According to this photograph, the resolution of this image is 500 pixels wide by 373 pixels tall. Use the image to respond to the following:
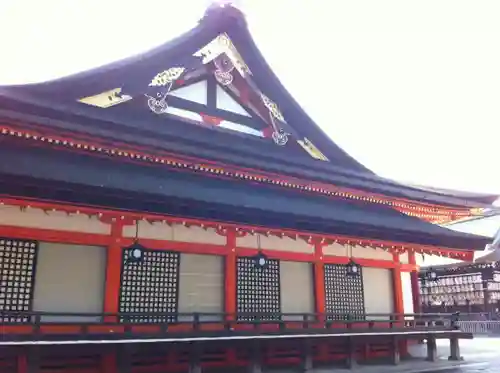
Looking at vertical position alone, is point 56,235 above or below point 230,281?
above

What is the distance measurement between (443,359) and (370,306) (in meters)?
3.40

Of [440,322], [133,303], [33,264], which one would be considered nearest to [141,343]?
[133,303]

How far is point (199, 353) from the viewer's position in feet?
36.4

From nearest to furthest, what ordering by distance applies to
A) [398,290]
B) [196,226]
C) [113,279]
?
[113,279] → [196,226] → [398,290]

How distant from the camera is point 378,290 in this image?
1623cm

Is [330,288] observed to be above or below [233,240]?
below

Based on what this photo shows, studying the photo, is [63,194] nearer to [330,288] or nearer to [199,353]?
[199,353]

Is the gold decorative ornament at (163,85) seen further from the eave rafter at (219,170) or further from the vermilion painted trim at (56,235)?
the vermilion painted trim at (56,235)

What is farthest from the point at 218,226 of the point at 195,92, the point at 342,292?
the point at 342,292

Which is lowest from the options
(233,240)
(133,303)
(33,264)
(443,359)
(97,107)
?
(443,359)

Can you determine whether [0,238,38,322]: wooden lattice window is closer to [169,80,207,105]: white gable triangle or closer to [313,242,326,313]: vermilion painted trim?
[169,80,207,105]: white gable triangle

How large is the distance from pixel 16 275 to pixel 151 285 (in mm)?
3162

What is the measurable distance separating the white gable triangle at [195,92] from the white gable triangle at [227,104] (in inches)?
20.3

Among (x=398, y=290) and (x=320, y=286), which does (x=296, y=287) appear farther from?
(x=398, y=290)
